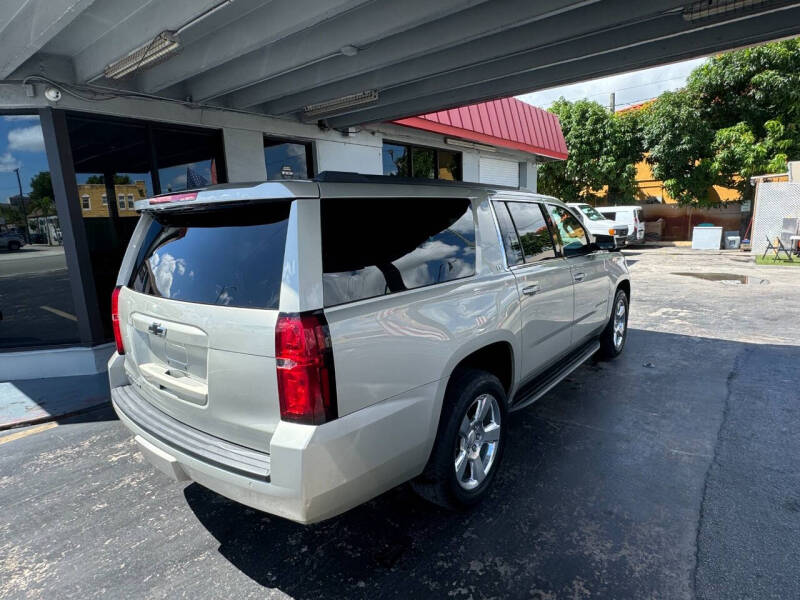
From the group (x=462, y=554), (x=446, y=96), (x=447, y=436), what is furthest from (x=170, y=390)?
(x=446, y=96)

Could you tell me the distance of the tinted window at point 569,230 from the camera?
4277mm

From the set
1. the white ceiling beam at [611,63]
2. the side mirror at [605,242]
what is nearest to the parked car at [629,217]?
the white ceiling beam at [611,63]

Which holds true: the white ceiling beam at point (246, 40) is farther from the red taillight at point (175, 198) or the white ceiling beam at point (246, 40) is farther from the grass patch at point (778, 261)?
the grass patch at point (778, 261)

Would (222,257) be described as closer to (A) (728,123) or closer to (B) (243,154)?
(B) (243,154)

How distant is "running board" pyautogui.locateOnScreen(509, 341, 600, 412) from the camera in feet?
11.3

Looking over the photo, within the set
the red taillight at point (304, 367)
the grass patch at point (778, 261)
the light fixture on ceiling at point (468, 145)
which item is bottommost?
the grass patch at point (778, 261)

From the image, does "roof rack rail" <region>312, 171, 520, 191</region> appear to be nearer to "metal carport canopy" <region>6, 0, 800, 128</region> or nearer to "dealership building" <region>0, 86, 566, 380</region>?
"metal carport canopy" <region>6, 0, 800, 128</region>

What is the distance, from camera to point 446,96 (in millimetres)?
6734

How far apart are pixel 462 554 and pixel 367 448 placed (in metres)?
0.93

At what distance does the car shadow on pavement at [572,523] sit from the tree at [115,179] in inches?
178

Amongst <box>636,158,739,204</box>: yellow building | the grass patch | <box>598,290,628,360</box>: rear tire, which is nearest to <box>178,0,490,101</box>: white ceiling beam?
<box>598,290,628,360</box>: rear tire

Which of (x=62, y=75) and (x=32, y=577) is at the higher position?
(x=62, y=75)

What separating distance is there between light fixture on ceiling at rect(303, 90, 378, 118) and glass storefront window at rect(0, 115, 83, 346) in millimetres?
3474

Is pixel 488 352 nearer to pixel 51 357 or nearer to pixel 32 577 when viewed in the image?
pixel 32 577
